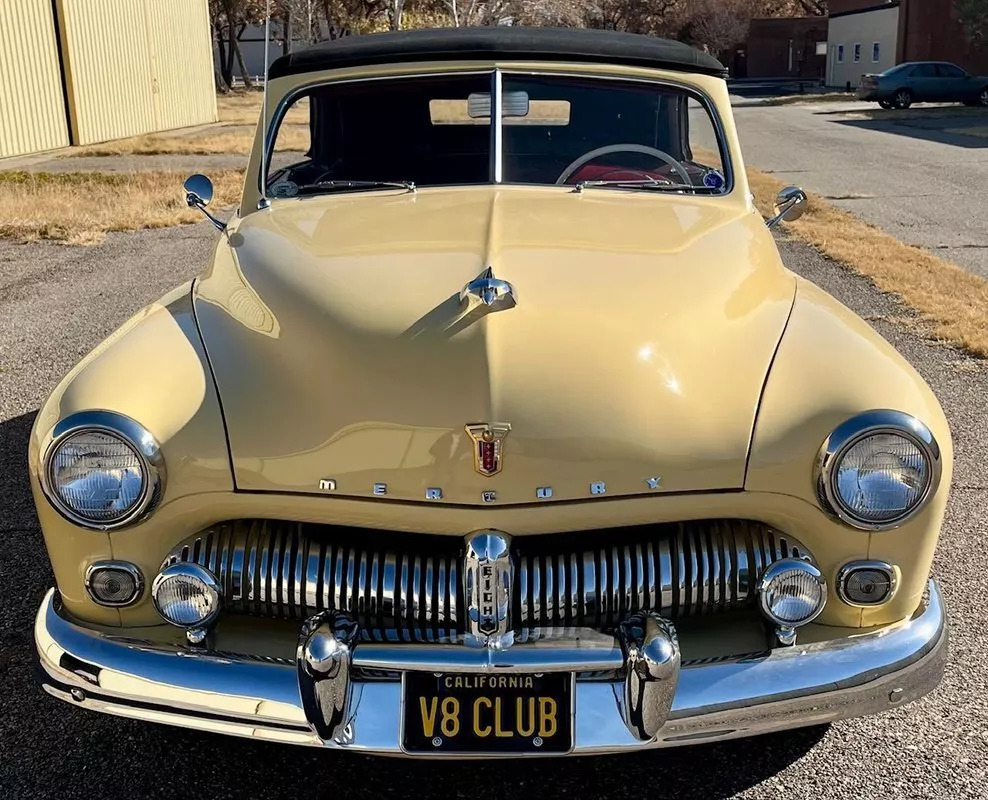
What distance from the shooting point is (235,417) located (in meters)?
2.18

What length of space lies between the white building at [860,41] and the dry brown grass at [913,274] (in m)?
33.7

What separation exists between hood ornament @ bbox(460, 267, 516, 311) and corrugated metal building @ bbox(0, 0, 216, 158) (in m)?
16.4

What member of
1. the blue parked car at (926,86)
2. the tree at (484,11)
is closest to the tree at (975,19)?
the blue parked car at (926,86)

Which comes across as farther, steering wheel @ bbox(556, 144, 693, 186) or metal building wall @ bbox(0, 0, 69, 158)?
metal building wall @ bbox(0, 0, 69, 158)

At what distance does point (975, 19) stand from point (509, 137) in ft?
109

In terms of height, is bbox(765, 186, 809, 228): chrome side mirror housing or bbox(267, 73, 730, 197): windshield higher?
bbox(267, 73, 730, 197): windshield

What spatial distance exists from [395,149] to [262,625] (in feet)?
6.53

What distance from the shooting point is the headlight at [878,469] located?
2094mm

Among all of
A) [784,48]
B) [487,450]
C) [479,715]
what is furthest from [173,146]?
[784,48]

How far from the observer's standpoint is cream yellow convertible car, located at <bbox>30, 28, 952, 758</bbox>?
2.01 metres

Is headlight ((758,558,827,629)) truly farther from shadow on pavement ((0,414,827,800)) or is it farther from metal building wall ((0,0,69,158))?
metal building wall ((0,0,69,158))

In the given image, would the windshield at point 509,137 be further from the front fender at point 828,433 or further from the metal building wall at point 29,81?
the metal building wall at point 29,81

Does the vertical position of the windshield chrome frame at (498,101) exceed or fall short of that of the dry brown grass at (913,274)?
it exceeds it

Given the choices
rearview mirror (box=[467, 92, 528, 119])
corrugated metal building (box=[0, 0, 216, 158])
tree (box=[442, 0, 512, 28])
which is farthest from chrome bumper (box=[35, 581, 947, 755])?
tree (box=[442, 0, 512, 28])
